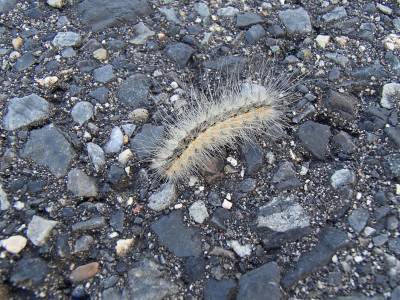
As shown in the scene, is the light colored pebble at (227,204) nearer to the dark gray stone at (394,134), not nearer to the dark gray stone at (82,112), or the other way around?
the dark gray stone at (82,112)

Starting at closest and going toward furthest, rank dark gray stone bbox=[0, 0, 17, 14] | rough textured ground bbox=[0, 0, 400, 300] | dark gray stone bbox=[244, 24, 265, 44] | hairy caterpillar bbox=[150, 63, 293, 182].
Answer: rough textured ground bbox=[0, 0, 400, 300], hairy caterpillar bbox=[150, 63, 293, 182], dark gray stone bbox=[244, 24, 265, 44], dark gray stone bbox=[0, 0, 17, 14]

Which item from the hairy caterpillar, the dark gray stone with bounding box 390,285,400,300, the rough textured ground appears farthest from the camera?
the hairy caterpillar

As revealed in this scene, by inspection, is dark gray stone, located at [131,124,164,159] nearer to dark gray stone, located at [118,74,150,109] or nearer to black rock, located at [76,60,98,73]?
dark gray stone, located at [118,74,150,109]

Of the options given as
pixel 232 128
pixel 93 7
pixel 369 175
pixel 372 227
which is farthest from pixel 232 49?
pixel 372 227

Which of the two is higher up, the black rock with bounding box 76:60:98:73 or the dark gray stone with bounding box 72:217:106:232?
the black rock with bounding box 76:60:98:73

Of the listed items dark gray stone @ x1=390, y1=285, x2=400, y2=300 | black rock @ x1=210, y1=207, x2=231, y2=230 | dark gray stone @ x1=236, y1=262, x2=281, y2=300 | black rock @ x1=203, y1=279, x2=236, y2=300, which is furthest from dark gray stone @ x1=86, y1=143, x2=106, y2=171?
dark gray stone @ x1=390, y1=285, x2=400, y2=300

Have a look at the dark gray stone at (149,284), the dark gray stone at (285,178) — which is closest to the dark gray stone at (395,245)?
the dark gray stone at (285,178)
